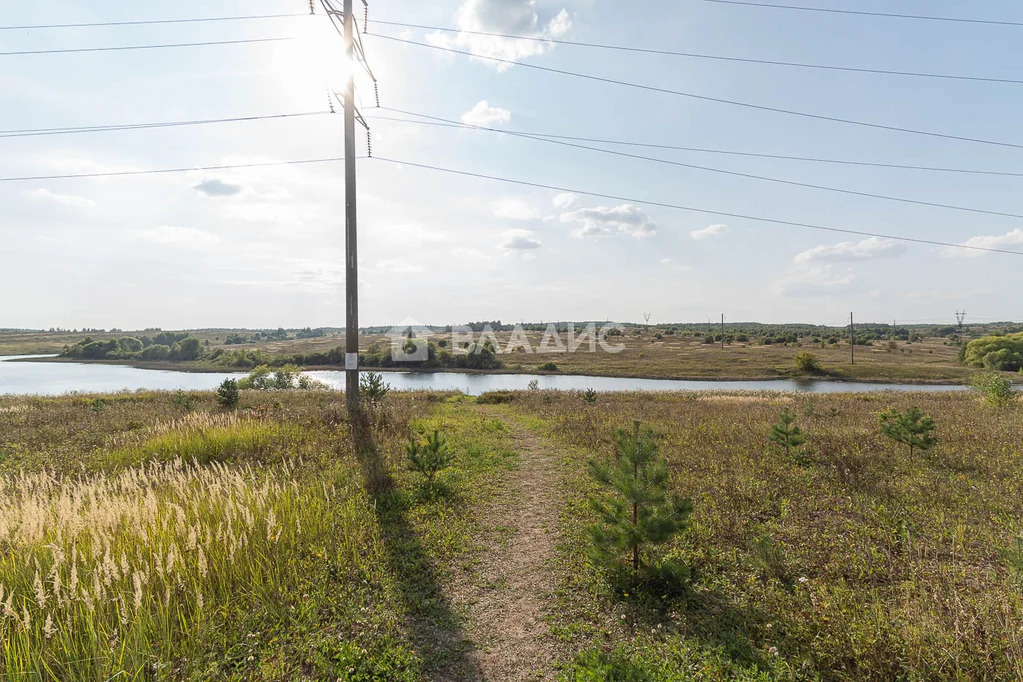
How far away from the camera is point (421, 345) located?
88.2 m

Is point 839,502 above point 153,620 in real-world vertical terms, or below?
below

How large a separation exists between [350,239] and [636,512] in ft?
34.7

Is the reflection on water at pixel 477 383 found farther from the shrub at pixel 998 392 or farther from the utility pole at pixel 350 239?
the utility pole at pixel 350 239

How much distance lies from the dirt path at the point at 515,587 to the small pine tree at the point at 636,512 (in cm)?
89

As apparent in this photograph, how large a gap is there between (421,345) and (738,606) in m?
86.5

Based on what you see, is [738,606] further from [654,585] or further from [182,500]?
[182,500]

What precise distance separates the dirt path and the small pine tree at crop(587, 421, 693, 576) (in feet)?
2.91

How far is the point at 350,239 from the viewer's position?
11898mm

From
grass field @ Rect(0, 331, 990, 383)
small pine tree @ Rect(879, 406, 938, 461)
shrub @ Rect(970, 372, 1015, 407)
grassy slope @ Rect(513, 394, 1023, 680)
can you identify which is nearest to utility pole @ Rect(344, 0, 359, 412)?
grassy slope @ Rect(513, 394, 1023, 680)

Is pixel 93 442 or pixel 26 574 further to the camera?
pixel 93 442

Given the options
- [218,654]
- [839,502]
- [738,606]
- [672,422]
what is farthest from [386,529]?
[672,422]

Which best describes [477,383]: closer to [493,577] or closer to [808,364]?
[808,364]

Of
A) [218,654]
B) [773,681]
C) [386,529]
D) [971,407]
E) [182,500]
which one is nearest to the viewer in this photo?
[773,681]

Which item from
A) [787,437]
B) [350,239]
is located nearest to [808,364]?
[787,437]
